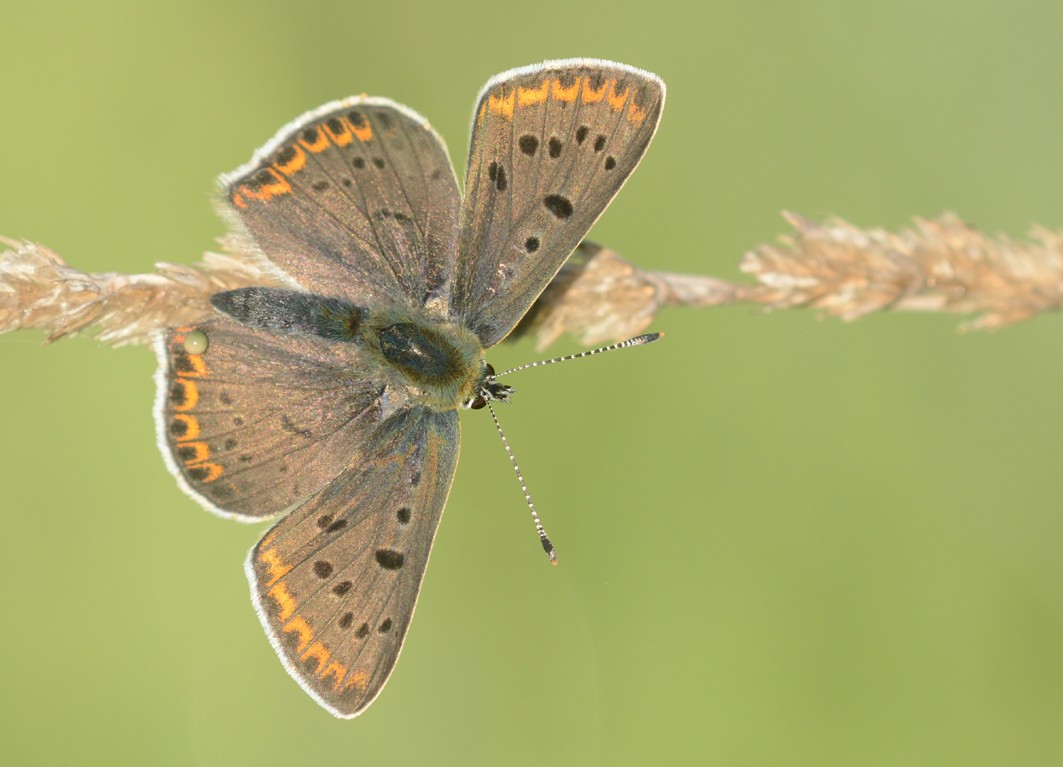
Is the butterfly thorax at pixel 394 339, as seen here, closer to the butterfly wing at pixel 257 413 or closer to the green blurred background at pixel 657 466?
the butterfly wing at pixel 257 413

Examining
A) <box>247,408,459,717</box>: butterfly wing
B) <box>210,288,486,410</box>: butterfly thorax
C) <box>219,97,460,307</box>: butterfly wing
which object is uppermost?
<box>219,97,460,307</box>: butterfly wing

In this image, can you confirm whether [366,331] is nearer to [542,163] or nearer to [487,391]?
[487,391]

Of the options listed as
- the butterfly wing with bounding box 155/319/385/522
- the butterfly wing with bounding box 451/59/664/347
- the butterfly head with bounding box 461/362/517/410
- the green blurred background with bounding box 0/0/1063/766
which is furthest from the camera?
the green blurred background with bounding box 0/0/1063/766

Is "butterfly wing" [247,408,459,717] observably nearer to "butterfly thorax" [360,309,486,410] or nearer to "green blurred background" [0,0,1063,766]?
"butterfly thorax" [360,309,486,410]

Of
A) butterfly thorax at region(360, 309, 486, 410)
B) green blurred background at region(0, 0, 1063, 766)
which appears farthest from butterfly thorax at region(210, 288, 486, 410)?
green blurred background at region(0, 0, 1063, 766)

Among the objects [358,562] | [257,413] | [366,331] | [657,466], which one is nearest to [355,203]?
[366,331]
